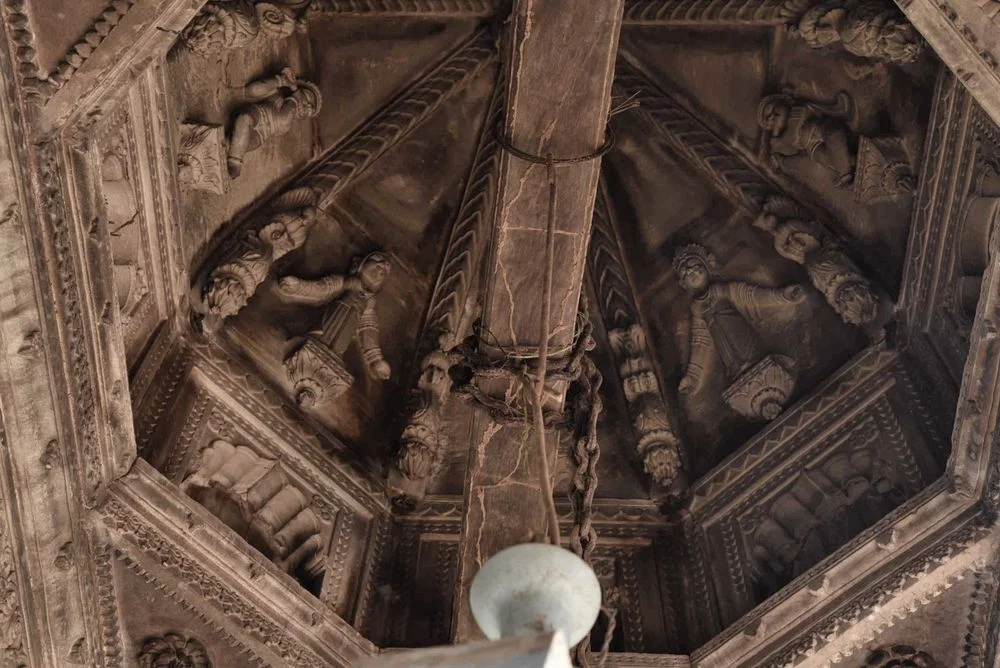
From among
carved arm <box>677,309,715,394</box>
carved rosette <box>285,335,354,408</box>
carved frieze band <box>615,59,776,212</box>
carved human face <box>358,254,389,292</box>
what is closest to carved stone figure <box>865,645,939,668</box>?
carved arm <box>677,309,715,394</box>

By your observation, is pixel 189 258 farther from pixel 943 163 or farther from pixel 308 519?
pixel 943 163

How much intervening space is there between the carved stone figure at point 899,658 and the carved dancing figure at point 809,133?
2.56 m

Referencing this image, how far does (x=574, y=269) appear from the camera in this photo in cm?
502

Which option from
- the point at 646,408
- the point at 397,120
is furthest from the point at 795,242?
the point at 397,120

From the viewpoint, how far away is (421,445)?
6.55 metres

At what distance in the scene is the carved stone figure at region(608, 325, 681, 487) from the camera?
21.7 feet

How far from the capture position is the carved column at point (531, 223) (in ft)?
15.0

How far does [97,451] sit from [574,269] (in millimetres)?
2134

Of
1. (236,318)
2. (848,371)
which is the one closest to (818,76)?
(848,371)

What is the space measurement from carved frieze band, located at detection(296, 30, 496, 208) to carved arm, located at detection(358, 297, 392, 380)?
0.69 meters

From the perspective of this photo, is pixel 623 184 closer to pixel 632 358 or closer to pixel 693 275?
pixel 693 275

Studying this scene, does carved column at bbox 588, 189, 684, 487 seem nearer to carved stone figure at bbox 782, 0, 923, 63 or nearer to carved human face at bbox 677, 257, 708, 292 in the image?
carved human face at bbox 677, 257, 708, 292

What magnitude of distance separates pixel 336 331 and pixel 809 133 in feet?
9.37

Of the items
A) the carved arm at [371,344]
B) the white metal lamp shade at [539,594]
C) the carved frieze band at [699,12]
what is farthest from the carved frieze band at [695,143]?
the white metal lamp shade at [539,594]
